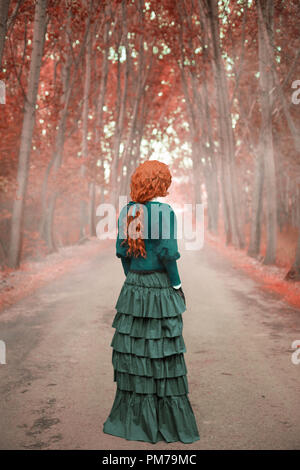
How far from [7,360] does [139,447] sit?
106 inches

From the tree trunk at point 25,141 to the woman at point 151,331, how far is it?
9.31 m

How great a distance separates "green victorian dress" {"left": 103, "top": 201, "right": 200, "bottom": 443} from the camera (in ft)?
12.9

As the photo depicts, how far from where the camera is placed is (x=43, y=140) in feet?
59.5

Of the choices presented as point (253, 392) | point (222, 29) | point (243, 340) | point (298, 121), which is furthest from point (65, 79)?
point (253, 392)

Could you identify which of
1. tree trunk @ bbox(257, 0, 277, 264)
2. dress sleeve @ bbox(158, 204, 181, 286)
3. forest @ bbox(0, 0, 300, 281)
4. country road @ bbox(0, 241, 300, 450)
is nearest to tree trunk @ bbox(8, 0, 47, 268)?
forest @ bbox(0, 0, 300, 281)

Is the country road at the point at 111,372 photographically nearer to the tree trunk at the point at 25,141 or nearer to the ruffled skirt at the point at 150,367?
the ruffled skirt at the point at 150,367

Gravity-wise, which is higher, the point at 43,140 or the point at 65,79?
the point at 65,79

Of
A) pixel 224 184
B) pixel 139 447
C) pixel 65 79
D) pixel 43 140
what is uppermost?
pixel 65 79

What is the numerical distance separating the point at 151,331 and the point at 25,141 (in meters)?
10.1

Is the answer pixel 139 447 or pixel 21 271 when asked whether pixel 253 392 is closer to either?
pixel 139 447

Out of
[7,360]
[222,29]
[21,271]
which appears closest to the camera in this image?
[7,360]

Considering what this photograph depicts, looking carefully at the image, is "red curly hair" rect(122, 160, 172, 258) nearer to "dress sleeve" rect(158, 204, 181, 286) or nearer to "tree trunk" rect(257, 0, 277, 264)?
"dress sleeve" rect(158, 204, 181, 286)

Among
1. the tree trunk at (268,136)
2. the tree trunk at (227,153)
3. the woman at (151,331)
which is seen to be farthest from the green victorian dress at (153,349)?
the tree trunk at (227,153)

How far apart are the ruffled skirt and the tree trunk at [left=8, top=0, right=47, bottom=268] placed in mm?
9354
